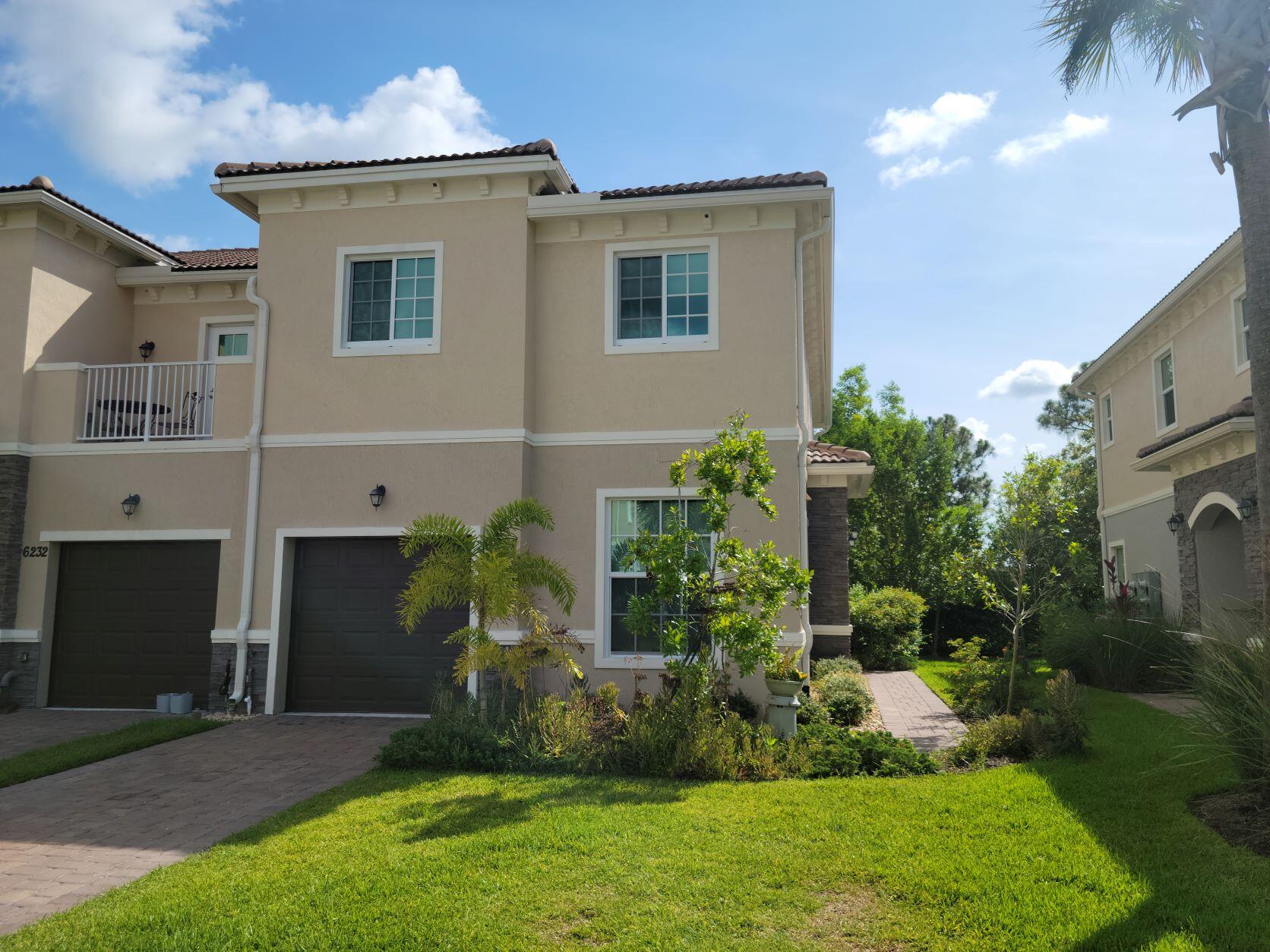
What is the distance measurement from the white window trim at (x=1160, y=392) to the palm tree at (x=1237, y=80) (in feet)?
32.7

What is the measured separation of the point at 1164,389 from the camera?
18.2 meters

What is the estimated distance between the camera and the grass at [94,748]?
879 cm

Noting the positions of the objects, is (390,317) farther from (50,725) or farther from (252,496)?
(50,725)

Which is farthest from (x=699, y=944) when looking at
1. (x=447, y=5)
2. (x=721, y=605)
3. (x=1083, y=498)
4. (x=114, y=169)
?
(x=1083, y=498)

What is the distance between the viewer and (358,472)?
11984mm

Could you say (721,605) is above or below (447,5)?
below

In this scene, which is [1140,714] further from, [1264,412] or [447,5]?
[447,5]

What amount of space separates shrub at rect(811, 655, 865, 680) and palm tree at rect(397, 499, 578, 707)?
695 centimetres

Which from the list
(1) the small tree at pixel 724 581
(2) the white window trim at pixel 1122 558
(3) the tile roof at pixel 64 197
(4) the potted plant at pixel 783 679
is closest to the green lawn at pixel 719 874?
(1) the small tree at pixel 724 581

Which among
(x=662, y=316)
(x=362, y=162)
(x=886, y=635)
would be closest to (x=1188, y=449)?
(x=886, y=635)

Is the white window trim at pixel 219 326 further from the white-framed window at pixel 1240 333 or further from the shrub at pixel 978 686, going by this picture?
the white-framed window at pixel 1240 333

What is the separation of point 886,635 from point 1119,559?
618cm

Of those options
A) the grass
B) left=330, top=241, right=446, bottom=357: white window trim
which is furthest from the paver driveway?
left=330, top=241, right=446, bottom=357: white window trim

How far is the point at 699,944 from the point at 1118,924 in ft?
7.25
